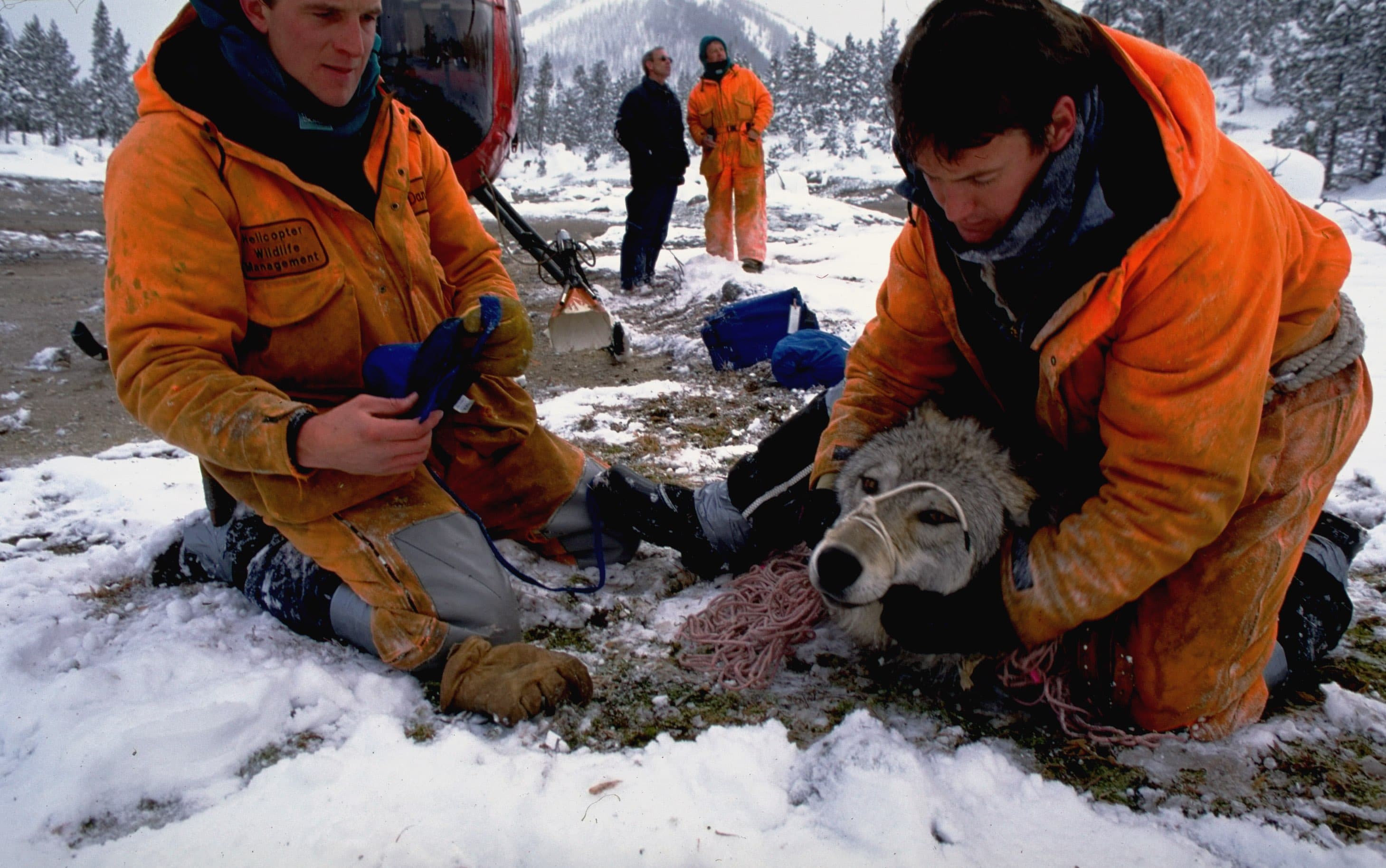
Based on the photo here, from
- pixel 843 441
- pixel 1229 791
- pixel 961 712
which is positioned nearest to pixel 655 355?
pixel 843 441

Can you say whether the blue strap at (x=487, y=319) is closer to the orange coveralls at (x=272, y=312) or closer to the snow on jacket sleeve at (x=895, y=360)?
the orange coveralls at (x=272, y=312)

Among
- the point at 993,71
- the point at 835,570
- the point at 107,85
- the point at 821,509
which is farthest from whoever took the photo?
the point at 107,85

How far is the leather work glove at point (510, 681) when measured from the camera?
1.70m

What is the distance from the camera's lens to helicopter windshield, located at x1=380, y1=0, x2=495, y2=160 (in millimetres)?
4867

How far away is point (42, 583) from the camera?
2230 millimetres

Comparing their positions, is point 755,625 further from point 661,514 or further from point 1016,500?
point 1016,500

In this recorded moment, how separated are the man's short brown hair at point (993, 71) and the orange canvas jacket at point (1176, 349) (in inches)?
6.6

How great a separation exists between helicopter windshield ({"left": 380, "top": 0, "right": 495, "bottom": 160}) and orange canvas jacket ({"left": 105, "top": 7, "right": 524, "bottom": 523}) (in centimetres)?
309

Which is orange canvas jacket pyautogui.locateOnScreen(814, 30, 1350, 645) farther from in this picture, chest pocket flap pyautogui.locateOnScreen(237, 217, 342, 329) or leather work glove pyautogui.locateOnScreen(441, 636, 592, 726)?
chest pocket flap pyautogui.locateOnScreen(237, 217, 342, 329)

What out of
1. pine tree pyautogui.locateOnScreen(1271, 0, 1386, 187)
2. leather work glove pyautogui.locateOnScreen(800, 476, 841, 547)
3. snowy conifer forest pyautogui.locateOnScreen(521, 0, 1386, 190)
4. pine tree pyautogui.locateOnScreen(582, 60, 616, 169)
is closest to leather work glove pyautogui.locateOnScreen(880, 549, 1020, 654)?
leather work glove pyautogui.locateOnScreen(800, 476, 841, 547)

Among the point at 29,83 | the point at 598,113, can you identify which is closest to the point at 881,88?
the point at 598,113

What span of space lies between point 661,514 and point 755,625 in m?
0.56

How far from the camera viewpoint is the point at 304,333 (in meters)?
2.06

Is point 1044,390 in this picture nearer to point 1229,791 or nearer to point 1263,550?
point 1263,550
